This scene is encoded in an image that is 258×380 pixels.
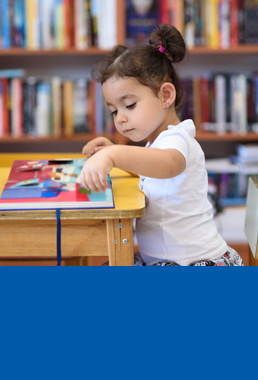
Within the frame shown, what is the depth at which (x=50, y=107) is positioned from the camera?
2111 millimetres

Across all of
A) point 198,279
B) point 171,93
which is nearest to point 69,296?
point 198,279

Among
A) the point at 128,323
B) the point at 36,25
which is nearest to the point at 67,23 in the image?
the point at 36,25

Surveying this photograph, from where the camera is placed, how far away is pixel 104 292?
53 centimetres

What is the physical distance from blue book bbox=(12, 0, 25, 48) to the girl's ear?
1.34 m

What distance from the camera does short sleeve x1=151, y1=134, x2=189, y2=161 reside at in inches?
32.9

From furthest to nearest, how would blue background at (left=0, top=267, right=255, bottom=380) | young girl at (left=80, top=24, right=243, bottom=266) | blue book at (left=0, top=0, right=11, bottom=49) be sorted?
blue book at (left=0, top=0, right=11, bottom=49) < young girl at (left=80, top=24, right=243, bottom=266) < blue background at (left=0, top=267, right=255, bottom=380)

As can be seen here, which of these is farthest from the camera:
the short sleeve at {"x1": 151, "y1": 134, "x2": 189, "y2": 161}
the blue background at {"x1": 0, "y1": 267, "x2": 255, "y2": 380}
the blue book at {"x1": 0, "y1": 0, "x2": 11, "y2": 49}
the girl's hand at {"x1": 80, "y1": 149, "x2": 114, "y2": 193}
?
the blue book at {"x1": 0, "y1": 0, "x2": 11, "y2": 49}

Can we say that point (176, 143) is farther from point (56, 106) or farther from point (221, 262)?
point (56, 106)

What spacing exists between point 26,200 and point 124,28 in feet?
5.21

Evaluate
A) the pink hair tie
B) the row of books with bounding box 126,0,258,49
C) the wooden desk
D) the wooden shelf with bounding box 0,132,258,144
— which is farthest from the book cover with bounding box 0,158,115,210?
the row of books with bounding box 126,0,258,49

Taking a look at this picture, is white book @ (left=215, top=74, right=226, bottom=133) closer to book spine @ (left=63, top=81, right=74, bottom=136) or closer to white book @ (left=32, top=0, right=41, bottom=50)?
book spine @ (left=63, top=81, right=74, bottom=136)

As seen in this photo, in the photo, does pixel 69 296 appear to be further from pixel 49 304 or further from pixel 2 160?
pixel 2 160

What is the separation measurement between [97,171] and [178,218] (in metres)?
0.32

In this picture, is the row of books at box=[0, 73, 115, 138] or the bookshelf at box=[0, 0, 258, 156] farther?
the bookshelf at box=[0, 0, 258, 156]
